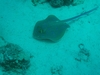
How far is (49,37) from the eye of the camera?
4.11 m

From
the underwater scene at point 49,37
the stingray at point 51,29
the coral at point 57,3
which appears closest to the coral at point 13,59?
the underwater scene at point 49,37

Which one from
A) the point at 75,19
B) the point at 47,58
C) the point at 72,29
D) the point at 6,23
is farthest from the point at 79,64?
the point at 6,23

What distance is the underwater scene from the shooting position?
3.65 metres

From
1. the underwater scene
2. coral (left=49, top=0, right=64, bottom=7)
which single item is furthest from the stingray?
coral (left=49, top=0, right=64, bottom=7)

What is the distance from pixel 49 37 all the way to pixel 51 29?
312mm

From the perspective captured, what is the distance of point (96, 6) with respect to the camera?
513 centimetres

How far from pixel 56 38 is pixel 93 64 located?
127 cm

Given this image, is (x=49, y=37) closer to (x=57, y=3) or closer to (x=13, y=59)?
(x=13, y=59)

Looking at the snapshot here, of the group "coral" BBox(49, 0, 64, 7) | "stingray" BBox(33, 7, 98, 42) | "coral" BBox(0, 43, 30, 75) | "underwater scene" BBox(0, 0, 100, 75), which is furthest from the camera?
"coral" BBox(49, 0, 64, 7)

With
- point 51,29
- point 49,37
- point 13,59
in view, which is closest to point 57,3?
point 51,29

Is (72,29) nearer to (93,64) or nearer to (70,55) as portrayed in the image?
(70,55)

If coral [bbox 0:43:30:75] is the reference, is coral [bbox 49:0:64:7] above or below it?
above

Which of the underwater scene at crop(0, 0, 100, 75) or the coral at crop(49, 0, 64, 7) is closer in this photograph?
the underwater scene at crop(0, 0, 100, 75)

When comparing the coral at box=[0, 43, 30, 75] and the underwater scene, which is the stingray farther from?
the coral at box=[0, 43, 30, 75]
